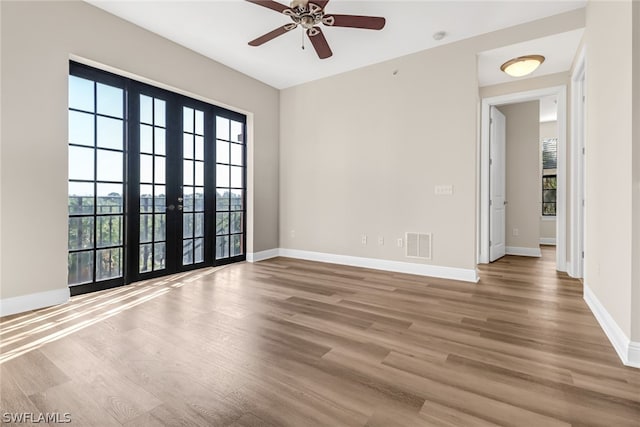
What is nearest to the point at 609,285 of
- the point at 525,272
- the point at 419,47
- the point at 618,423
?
the point at 618,423

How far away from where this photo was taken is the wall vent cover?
404 cm

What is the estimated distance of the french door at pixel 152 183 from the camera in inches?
125

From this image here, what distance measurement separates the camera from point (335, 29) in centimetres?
353

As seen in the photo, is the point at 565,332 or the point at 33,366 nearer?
the point at 33,366

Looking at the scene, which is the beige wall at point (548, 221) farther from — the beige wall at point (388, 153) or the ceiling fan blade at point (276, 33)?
the ceiling fan blade at point (276, 33)

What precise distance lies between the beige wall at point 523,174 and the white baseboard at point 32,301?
684 centimetres

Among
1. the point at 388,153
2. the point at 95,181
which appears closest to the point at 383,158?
the point at 388,153

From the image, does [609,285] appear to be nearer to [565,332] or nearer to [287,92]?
[565,332]

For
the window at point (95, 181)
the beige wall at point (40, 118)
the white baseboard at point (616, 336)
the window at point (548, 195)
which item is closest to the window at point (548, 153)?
the window at point (548, 195)

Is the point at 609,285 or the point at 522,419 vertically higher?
the point at 609,285

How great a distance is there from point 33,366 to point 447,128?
4.43 metres

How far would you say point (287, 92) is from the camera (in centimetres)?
543

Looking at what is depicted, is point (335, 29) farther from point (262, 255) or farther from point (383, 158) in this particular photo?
point (262, 255)

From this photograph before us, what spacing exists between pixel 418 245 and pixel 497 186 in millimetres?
2249
